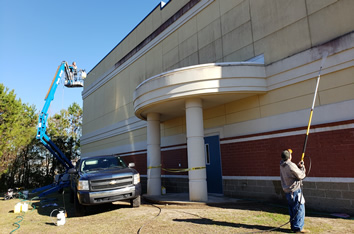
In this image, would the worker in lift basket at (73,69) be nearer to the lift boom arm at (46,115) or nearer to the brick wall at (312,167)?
the lift boom arm at (46,115)

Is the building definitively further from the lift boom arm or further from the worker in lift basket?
the worker in lift basket

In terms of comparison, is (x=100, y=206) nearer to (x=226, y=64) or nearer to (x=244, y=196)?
(x=244, y=196)

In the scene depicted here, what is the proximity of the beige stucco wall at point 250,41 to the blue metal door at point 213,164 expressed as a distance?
85 cm

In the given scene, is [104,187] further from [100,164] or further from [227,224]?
[227,224]

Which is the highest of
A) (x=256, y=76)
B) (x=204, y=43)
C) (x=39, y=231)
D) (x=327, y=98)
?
(x=204, y=43)

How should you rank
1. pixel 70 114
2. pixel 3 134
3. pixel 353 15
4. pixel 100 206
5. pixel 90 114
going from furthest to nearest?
pixel 70 114 → pixel 90 114 → pixel 3 134 → pixel 100 206 → pixel 353 15

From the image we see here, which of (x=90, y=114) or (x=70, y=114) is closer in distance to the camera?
(x=90, y=114)

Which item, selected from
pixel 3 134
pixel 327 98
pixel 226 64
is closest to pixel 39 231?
pixel 226 64

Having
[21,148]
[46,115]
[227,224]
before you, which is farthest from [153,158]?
[21,148]

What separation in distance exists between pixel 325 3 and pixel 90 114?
2154 centimetres

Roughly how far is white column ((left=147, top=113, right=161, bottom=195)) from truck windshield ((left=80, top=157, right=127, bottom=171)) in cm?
213

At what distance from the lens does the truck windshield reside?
877cm

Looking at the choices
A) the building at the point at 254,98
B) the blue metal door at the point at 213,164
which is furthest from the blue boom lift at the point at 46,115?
the blue metal door at the point at 213,164

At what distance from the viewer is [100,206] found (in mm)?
9422
